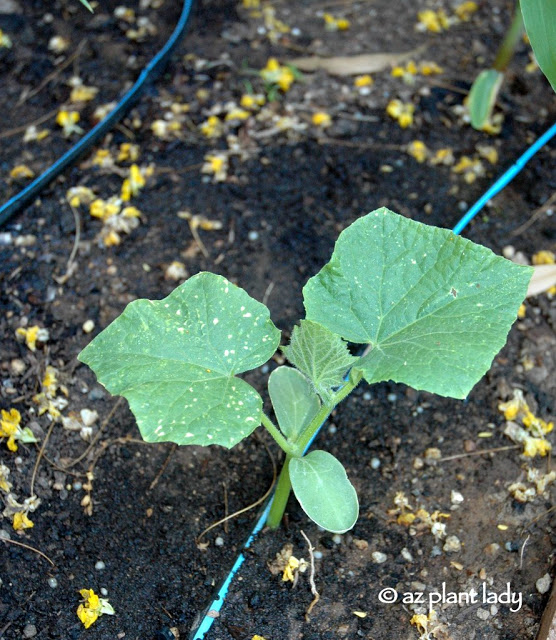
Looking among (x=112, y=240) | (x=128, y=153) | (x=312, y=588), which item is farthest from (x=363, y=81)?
(x=312, y=588)

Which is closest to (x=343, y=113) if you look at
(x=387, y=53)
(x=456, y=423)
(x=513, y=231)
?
(x=387, y=53)

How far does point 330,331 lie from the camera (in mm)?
1303

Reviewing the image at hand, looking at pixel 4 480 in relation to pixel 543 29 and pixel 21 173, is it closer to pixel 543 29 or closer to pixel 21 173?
pixel 21 173

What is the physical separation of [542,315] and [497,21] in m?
1.38

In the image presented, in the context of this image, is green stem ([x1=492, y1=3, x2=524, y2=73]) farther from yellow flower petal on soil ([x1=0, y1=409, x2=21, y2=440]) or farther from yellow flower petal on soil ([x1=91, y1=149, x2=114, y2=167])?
yellow flower petal on soil ([x1=0, y1=409, x2=21, y2=440])

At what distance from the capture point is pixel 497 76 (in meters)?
2.34

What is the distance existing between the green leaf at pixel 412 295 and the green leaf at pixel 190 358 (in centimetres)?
15

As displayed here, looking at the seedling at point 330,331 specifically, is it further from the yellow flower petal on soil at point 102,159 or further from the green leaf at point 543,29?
the yellow flower petal on soil at point 102,159

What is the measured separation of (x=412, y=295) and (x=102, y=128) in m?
1.39

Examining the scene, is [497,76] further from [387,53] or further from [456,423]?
[456,423]

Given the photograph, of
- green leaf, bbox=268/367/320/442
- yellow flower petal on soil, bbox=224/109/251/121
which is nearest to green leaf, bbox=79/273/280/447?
green leaf, bbox=268/367/320/442

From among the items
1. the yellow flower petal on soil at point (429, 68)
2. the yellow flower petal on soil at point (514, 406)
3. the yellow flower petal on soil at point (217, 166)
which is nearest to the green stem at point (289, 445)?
the yellow flower petal on soil at point (514, 406)

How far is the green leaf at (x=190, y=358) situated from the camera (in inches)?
47.3

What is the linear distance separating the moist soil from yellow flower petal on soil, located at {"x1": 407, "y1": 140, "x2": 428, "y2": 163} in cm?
3
